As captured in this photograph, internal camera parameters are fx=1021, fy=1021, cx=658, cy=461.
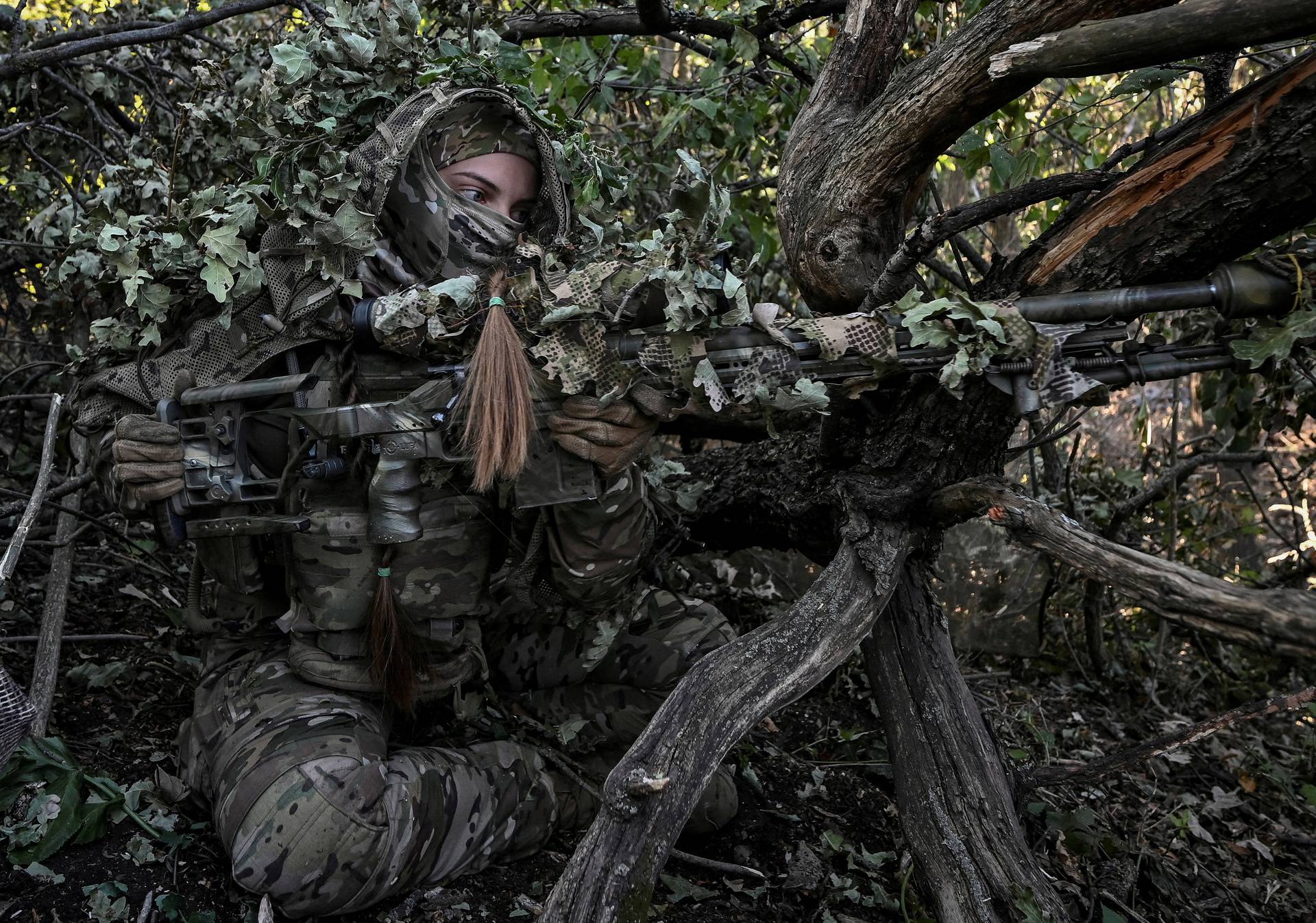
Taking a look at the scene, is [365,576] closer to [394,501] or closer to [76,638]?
[394,501]

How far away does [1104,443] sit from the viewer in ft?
23.2

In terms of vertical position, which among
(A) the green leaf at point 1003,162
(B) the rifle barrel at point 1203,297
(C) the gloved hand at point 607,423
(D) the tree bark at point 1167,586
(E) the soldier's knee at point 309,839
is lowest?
(E) the soldier's knee at point 309,839

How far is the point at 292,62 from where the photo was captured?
319cm

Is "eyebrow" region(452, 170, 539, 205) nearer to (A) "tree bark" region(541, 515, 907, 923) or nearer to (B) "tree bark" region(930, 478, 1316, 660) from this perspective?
(A) "tree bark" region(541, 515, 907, 923)

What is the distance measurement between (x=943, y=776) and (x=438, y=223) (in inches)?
83.0

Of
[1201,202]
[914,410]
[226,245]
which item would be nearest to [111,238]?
[226,245]

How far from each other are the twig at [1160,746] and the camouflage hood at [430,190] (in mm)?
2106

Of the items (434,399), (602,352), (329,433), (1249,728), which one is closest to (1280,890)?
(1249,728)

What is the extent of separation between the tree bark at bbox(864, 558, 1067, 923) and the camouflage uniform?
2.70 ft

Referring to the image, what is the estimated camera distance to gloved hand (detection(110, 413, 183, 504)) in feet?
9.18

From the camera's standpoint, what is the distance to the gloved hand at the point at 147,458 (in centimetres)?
280

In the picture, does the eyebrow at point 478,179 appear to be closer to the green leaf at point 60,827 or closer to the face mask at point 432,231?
the face mask at point 432,231

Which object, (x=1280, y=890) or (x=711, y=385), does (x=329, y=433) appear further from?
(x=1280, y=890)

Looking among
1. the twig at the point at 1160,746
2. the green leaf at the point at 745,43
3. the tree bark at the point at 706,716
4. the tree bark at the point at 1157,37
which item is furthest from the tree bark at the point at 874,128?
the twig at the point at 1160,746
